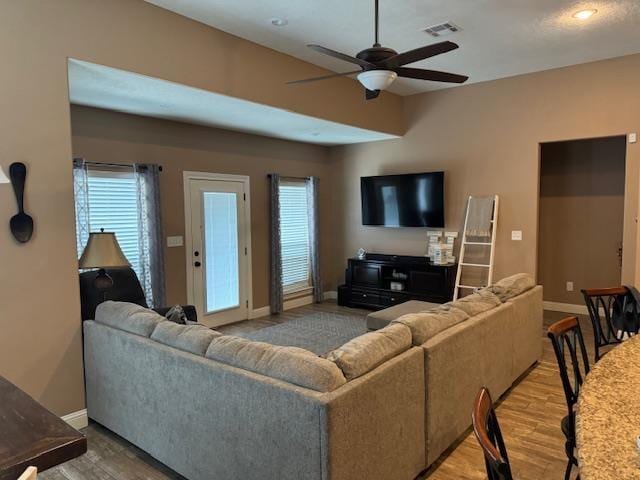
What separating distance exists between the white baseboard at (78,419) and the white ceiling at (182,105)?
8.46ft

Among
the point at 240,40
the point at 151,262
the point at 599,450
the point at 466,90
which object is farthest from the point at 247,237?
the point at 599,450

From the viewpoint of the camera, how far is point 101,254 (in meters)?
3.22

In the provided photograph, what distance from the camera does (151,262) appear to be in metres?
5.19

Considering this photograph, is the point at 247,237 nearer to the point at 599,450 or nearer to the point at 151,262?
the point at 151,262

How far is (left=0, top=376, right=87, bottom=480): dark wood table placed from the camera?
4.52ft

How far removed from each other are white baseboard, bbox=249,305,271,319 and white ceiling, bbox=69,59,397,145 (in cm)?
259

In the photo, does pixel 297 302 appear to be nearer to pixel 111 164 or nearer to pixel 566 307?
pixel 111 164

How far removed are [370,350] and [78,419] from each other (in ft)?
7.81

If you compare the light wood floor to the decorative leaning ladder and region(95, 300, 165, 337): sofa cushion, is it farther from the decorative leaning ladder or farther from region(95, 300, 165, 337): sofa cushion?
the decorative leaning ladder

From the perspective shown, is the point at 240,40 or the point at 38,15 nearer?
the point at 38,15

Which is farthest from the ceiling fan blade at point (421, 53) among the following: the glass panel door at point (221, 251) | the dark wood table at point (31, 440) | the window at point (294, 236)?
the window at point (294, 236)

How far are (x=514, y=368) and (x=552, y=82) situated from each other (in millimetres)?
3787

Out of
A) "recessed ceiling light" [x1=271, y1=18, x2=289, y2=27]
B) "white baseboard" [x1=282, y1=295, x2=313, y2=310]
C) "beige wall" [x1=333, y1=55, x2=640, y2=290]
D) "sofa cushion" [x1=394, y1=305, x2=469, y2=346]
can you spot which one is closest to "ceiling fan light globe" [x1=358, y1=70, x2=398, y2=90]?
"recessed ceiling light" [x1=271, y1=18, x2=289, y2=27]

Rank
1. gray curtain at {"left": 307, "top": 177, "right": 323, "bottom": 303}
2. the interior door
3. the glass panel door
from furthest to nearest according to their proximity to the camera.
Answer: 1. gray curtain at {"left": 307, "top": 177, "right": 323, "bottom": 303}
2. the glass panel door
3. the interior door
